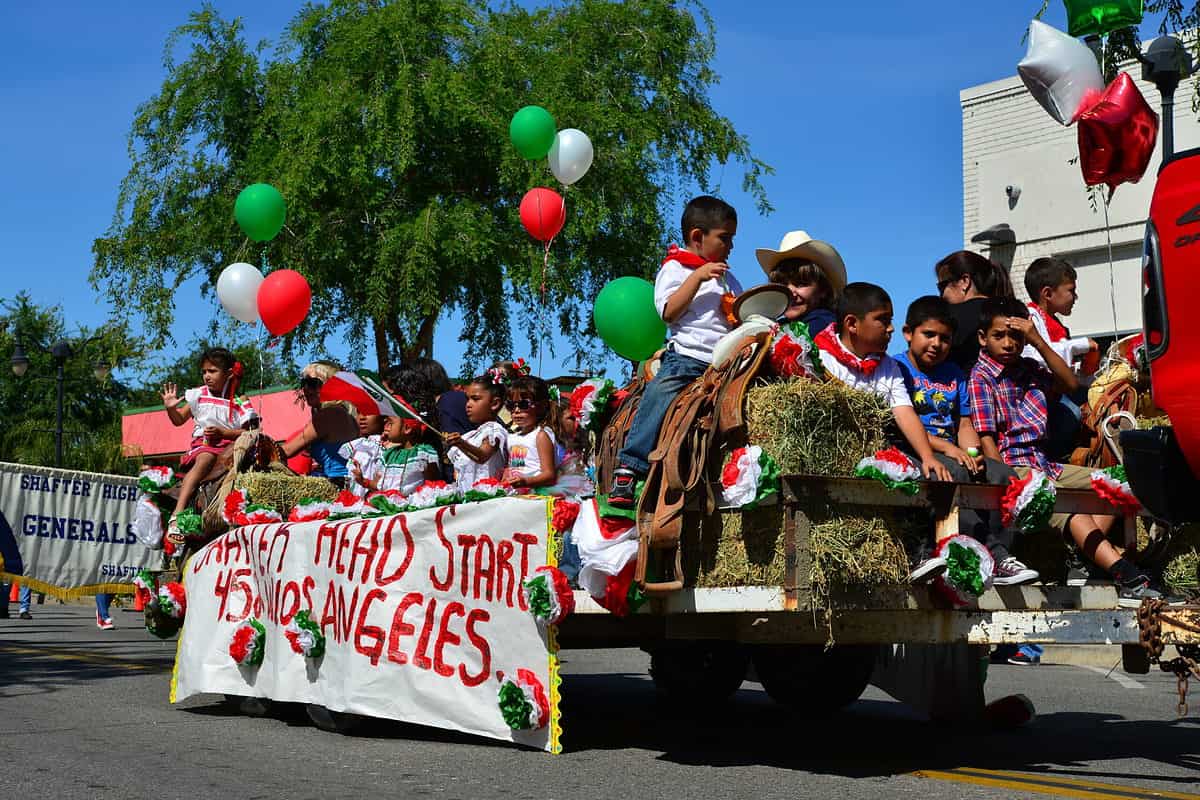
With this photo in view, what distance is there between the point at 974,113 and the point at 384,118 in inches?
458

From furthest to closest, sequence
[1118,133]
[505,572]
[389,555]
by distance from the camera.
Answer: [1118,133]
[389,555]
[505,572]

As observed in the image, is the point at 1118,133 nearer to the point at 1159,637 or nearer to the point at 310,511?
the point at 1159,637

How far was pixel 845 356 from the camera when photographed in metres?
6.19

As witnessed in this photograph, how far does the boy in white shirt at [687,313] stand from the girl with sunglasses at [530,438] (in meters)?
1.37

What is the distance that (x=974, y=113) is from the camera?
88.4 feet

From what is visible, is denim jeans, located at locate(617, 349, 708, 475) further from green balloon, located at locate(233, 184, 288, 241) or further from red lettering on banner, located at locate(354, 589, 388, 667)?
green balloon, located at locate(233, 184, 288, 241)

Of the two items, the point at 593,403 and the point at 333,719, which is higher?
the point at 593,403

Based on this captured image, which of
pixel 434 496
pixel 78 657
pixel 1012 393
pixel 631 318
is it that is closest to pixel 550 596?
pixel 434 496

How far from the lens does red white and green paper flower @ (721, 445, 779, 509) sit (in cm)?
545

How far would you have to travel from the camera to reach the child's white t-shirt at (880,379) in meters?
6.05

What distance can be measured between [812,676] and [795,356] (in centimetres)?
342

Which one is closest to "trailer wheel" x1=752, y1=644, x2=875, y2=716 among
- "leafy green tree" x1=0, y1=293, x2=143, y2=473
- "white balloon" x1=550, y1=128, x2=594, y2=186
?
"white balloon" x1=550, y1=128, x2=594, y2=186

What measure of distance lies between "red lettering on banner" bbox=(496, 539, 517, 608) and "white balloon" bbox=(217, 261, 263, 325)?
5069 mm

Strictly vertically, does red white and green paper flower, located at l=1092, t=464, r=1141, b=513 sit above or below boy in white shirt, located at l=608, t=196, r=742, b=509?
below
